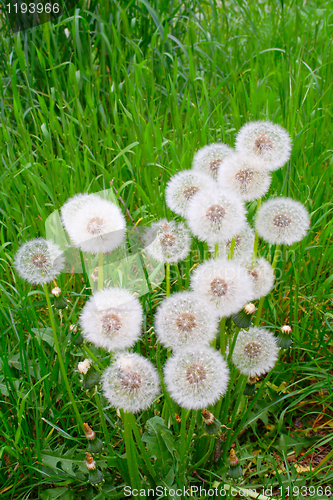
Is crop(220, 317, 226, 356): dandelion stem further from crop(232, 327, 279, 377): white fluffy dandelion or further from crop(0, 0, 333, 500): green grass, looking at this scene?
crop(0, 0, 333, 500): green grass

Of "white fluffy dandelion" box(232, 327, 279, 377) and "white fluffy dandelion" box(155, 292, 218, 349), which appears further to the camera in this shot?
"white fluffy dandelion" box(232, 327, 279, 377)

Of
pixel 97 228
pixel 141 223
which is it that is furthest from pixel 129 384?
pixel 141 223

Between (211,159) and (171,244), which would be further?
(211,159)

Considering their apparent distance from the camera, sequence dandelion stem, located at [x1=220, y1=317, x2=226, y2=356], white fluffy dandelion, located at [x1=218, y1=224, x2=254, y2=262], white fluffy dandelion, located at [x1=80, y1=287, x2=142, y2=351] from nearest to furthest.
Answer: white fluffy dandelion, located at [x1=80, y1=287, x2=142, y2=351] < dandelion stem, located at [x1=220, y1=317, x2=226, y2=356] < white fluffy dandelion, located at [x1=218, y1=224, x2=254, y2=262]

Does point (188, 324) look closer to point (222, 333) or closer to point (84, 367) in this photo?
point (222, 333)

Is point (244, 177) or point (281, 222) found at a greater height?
point (244, 177)

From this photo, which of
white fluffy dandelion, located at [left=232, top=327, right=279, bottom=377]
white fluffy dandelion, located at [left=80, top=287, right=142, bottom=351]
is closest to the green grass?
white fluffy dandelion, located at [left=232, top=327, right=279, bottom=377]

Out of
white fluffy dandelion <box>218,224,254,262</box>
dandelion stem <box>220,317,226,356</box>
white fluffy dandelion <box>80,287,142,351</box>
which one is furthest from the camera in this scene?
white fluffy dandelion <box>218,224,254,262</box>

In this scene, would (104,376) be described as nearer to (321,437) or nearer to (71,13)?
(321,437)

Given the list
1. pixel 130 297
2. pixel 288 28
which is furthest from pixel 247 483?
pixel 288 28
